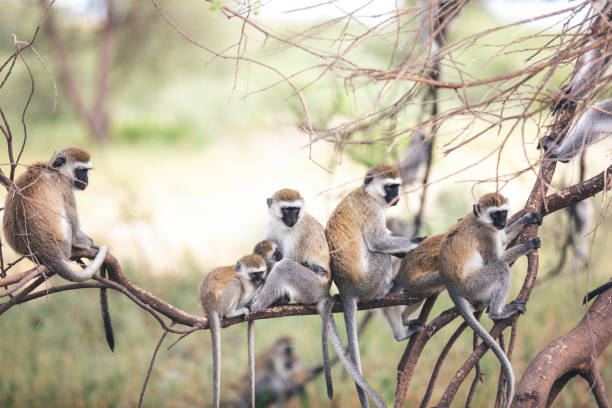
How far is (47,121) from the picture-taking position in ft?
57.3

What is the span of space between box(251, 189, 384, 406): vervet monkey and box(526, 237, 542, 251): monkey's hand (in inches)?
40.4

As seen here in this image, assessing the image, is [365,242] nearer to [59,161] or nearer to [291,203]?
[291,203]

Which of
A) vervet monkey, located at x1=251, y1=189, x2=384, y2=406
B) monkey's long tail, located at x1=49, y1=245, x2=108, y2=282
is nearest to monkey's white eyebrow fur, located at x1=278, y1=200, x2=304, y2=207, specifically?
vervet monkey, located at x1=251, y1=189, x2=384, y2=406

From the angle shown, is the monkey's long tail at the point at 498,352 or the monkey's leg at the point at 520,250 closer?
the monkey's long tail at the point at 498,352

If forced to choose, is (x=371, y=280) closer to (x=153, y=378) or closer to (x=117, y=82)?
(x=153, y=378)

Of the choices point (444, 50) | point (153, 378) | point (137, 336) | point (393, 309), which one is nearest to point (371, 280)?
point (393, 309)

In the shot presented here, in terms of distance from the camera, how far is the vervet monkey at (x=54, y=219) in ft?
9.93

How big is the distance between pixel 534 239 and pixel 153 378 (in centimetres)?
432

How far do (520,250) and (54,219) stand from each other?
249 cm

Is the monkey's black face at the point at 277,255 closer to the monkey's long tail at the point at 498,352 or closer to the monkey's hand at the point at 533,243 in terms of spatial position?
the monkey's long tail at the point at 498,352

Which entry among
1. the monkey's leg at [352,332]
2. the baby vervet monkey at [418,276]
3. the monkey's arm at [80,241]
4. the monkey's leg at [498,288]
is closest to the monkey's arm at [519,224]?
the baby vervet monkey at [418,276]

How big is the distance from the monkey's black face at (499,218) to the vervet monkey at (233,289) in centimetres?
132

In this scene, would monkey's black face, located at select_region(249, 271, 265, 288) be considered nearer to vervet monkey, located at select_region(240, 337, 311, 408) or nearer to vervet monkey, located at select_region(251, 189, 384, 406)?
vervet monkey, located at select_region(251, 189, 384, 406)

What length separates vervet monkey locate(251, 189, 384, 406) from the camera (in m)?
3.14
